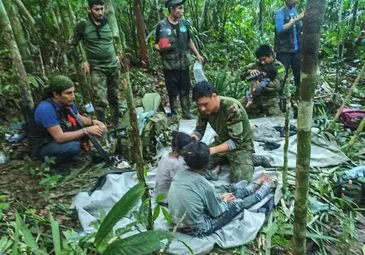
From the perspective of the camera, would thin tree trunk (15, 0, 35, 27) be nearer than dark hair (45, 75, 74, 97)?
No

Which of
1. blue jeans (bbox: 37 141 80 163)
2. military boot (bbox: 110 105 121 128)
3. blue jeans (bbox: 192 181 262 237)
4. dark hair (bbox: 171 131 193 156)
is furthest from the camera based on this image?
military boot (bbox: 110 105 121 128)

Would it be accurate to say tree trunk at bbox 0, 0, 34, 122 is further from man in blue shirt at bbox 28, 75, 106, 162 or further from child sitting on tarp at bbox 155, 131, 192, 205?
child sitting on tarp at bbox 155, 131, 192, 205

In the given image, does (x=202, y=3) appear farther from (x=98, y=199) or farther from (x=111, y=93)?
(x=98, y=199)

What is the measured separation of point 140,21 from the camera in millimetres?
8109

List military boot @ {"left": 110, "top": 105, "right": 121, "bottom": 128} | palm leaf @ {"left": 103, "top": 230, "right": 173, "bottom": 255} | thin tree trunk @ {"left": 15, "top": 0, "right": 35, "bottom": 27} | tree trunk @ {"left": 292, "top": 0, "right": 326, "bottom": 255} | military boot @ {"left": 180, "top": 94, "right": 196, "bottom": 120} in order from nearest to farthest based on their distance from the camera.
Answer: tree trunk @ {"left": 292, "top": 0, "right": 326, "bottom": 255}
palm leaf @ {"left": 103, "top": 230, "right": 173, "bottom": 255}
thin tree trunk @ {"left": 15, "top": 0, "right": 35, "bottom": 27}
military boot @ {"left": 110, "top": 105, "right": 121, "bottom": 128}
military boot @ {"left": 180, "top": 94, "right": 196, "bottom": 120}

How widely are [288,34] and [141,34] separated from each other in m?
3.21

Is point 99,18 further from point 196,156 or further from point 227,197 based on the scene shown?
point 227,197

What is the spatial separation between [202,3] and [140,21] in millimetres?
3295

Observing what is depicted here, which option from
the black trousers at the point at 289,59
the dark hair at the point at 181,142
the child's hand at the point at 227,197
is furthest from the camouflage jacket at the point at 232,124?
the black trousers at the point at 289,59

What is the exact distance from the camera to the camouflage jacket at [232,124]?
4285 mm

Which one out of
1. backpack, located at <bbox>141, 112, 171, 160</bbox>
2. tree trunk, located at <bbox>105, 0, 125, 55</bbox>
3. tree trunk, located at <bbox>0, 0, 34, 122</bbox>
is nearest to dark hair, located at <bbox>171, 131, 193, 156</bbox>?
backpack, located at <bbox>141, 112, 171, 160</bbox>

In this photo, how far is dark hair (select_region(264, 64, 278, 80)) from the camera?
20.1 feet

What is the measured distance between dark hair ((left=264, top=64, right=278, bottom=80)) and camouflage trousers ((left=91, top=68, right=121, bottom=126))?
7.32 feet

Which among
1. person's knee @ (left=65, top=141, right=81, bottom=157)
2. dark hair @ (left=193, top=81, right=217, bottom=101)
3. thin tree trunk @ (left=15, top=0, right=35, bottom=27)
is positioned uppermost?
thin tree trunk @ (left=15, top=0, right=35, bottom=27)
